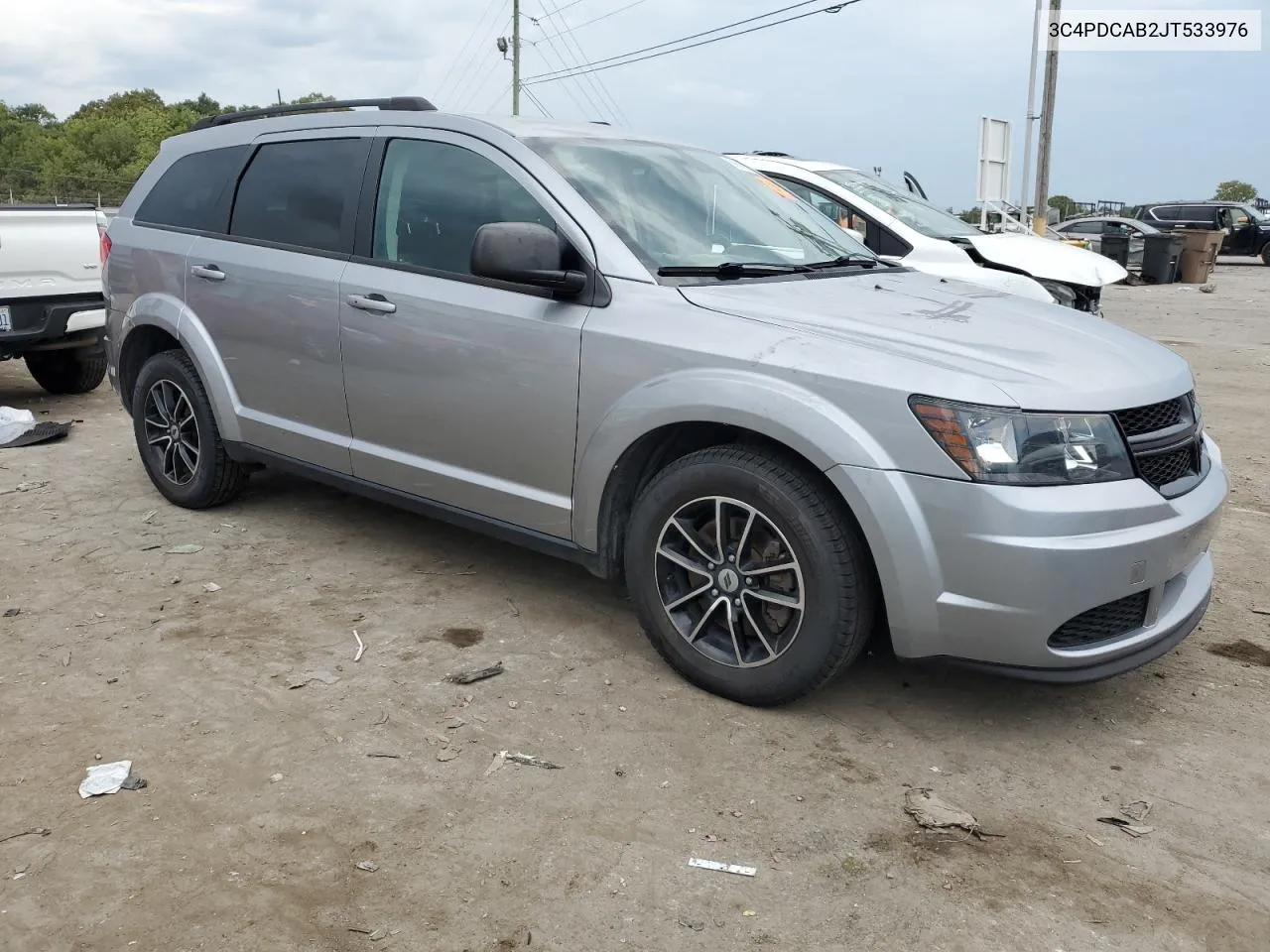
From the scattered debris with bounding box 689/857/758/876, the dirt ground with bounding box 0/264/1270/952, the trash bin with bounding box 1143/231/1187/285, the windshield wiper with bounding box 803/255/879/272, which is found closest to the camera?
the dirt ground with bounding box 0/264/1270/952

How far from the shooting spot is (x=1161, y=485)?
317 cm

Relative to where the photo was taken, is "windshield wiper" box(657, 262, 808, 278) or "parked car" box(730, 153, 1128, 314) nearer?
"windshield wiper" box(657, 262, 808, 278)

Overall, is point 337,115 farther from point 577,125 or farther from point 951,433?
point 951,433

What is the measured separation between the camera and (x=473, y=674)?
3.70m

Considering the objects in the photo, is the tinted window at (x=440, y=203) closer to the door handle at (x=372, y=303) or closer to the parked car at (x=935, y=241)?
the door handle at (x=372, y=303)

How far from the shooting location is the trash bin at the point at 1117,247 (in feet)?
80.5

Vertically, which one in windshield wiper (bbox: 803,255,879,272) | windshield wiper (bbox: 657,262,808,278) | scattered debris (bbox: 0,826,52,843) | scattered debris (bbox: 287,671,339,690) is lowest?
scattered debris (bbox: 0,826,52,843)

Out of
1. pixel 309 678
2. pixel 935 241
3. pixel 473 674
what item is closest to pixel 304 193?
pixel 309 678

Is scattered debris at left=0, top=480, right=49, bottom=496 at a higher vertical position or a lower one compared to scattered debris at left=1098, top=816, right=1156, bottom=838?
higher

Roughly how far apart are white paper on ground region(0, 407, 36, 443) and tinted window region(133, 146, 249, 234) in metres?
2.42

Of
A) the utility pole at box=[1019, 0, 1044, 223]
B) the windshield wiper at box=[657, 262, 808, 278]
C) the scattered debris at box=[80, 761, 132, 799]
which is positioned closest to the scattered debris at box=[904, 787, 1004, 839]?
the windshield wiper at box=[657, 262, 808, 278]

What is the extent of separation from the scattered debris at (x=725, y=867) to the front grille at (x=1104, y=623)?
41.2 inches

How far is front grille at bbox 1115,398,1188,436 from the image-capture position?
122 inches

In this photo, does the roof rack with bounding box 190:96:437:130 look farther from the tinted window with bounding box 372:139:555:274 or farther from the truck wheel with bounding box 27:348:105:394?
the truck wheel with bounding box 27:348:105:394
